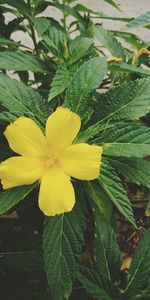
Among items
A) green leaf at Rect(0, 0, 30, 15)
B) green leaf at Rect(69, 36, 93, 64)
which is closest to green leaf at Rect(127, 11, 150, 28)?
green leaf at Rect(69, 36, 93, 64)

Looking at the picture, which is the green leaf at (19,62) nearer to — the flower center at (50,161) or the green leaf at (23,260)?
the flower center at (50,161)

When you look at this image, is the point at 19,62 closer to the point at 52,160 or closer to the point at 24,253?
the point at 52,160

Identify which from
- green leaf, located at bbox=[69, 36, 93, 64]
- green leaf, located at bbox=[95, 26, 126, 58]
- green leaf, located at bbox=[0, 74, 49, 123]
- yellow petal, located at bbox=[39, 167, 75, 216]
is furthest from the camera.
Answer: green leaf, located at bbox=[95, 26, 126, 58]

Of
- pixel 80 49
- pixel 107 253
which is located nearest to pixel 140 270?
pixel 107 253

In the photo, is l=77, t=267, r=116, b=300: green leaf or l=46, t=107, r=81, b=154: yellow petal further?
l=77, t=267, r=116, b=300: green leaf

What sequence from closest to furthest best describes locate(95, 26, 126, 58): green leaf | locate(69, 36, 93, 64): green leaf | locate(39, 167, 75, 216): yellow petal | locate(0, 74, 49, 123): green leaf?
locate(39, 167, 75, 216): yellow petal
locate(0, 74, 49, 123): green leaf
locate(69, 36, 93, 64): green leaf
locate(95, 26, 126, 58): green leaf

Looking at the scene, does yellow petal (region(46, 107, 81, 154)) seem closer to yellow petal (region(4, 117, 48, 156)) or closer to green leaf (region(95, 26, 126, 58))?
yellow petal (region(4, 117, 48, 156))
